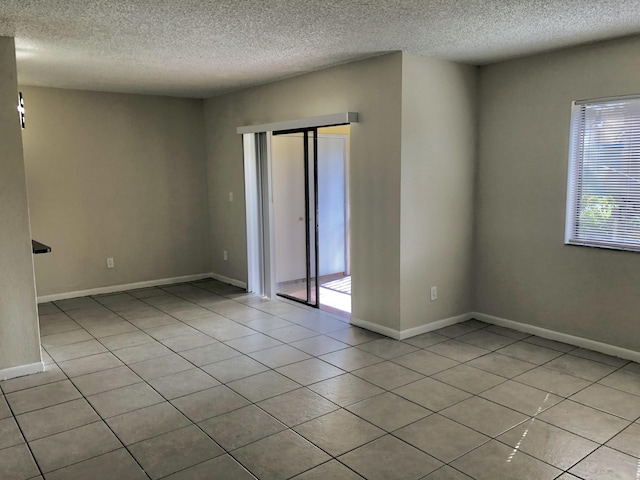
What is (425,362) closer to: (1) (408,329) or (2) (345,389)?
A: (1) (408,329)

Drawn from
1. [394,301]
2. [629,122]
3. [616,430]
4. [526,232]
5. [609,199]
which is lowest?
[616,430]

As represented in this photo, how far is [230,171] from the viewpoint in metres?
6.12

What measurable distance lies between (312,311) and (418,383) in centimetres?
190

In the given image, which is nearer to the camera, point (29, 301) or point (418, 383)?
point (418, 383)

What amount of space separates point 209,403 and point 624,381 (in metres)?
2.69

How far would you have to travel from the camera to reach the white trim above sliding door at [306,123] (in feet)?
14.2

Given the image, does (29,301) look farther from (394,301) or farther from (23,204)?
(394,301)

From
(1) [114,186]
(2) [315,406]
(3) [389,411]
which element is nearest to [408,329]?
(3) [389,411]

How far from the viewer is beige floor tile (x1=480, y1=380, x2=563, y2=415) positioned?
303 centimetres

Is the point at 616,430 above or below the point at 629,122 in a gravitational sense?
below

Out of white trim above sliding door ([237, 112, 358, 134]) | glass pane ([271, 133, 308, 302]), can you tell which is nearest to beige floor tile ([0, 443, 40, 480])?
white trim above sliding door ([237, 112, 358, 134])

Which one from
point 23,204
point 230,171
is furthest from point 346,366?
point 230,171

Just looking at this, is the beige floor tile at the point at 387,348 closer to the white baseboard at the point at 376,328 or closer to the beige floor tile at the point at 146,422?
the white baseboard at the point at 376,328

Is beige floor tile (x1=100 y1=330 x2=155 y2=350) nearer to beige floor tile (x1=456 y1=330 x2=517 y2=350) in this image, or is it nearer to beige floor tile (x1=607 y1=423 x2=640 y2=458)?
beige floor tile (x1=456 y1=330 x2=517 y2=350)
